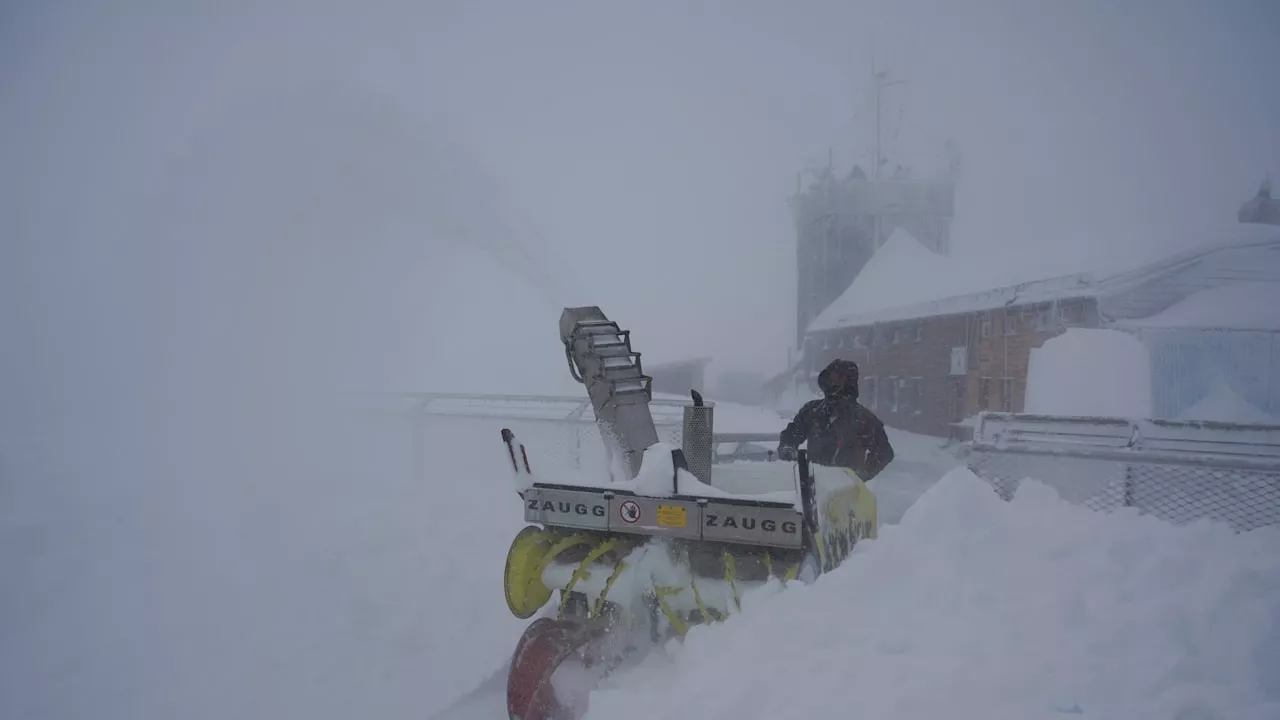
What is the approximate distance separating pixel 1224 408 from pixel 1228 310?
2.58 meters

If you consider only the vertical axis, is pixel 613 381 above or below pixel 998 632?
above

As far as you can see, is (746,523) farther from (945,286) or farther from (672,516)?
(945,286)

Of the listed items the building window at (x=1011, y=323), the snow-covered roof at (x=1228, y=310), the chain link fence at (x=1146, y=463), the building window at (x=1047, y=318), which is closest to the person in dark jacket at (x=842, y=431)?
the chain link fence at (x=1146, y=463)

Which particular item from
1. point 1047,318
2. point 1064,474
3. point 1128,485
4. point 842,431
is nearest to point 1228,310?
point 1047,318

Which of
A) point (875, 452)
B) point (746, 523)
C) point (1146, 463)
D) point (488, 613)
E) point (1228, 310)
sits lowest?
point (488, 613)

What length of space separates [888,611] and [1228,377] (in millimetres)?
16547

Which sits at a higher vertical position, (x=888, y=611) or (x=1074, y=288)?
(x=1074, y=288)

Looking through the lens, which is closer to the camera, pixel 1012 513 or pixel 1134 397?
pixel 1012 513

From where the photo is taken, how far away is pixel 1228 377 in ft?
51.3

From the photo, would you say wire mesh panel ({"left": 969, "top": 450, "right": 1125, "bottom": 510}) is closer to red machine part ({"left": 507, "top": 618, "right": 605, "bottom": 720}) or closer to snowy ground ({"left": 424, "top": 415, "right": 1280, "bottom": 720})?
snowy ground ({"left": 424, "top": 415, "right": 1280, "bottom": 720})

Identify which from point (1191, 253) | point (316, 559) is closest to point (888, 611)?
point (316, 559)

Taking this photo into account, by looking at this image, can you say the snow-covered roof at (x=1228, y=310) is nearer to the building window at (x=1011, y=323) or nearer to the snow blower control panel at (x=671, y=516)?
the building window at (x=1011, y=323)

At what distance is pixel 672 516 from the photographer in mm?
4531

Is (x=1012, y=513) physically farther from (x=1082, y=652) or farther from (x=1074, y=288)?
(x=1074, y=288)
